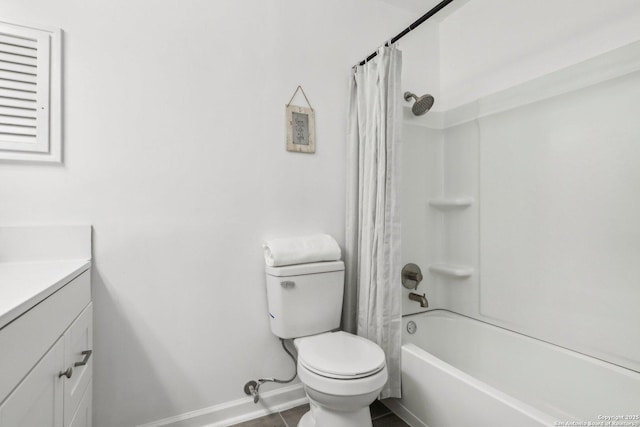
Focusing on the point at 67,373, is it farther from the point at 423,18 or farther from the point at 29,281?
the point at 423,18

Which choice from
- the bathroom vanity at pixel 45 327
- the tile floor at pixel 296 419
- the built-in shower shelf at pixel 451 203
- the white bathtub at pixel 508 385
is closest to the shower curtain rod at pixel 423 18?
the built-in shower shelf at pixel 451 203

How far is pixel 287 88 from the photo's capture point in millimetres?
1701

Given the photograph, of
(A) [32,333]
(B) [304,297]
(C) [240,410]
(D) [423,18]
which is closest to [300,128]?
(D) [423,18]

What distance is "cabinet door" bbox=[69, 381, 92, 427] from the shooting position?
1.01 m

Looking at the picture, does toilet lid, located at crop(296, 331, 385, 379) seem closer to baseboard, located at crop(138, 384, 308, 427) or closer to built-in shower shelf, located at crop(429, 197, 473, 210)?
baseboard, located at crop(138, 384, 308, 427)

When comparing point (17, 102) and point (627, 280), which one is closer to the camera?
point (17, 102)

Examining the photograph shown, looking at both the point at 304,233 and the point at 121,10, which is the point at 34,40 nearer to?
the point at 121,10

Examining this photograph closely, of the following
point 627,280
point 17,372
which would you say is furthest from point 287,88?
point 627,280

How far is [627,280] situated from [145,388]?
88.3 inches

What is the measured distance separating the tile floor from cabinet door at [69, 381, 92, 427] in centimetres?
67

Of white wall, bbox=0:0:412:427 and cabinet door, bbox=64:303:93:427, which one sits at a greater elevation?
white wall, bbox=0:0:412:427

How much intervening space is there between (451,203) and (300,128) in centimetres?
114

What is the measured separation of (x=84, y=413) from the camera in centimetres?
112

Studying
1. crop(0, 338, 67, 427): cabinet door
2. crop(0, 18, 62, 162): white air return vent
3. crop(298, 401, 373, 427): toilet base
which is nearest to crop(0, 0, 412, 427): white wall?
crop(0, 18, 62, 162): white air return vent
